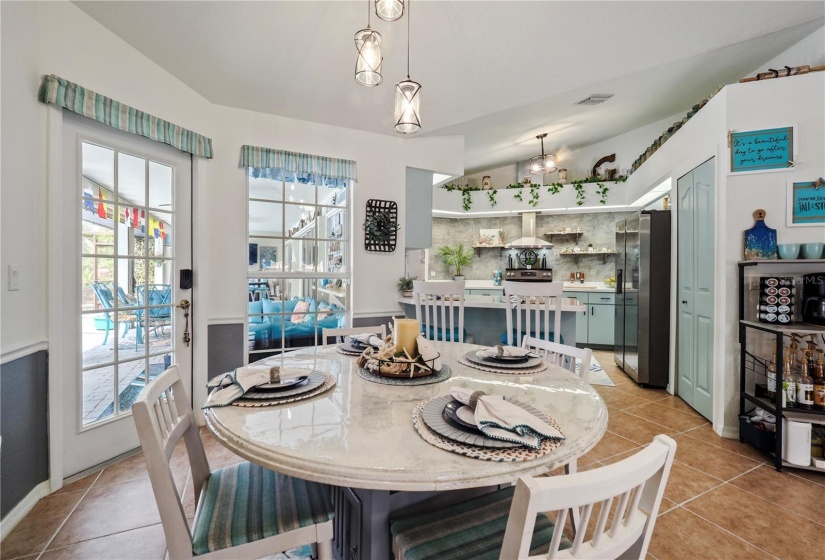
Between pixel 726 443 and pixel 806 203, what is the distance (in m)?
1.70

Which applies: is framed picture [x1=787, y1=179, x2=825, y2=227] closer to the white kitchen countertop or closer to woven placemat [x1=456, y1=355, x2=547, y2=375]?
woven placemat [x1=456, y1=355, x2=547, y2=375]

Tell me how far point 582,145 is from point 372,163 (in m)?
4.31

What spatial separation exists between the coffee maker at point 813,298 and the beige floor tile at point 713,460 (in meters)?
0.97

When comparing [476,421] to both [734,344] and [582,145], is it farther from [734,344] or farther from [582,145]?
[582,145]

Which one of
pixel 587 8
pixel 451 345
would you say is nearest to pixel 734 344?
pixel 451 345

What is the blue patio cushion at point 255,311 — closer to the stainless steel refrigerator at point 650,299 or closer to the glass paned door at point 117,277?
the glass paned door at point 117,277

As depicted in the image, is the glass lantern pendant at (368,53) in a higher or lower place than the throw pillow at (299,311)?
higher

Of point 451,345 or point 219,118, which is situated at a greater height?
point 219,118

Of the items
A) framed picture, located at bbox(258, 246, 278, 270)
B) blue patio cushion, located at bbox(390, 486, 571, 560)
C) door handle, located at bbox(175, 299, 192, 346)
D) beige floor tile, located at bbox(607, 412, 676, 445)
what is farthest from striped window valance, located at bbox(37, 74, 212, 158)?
beige floor tile, located at bbox(607, 412, 676, 445)

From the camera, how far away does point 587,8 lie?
2139 mm

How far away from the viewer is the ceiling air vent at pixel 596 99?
3805 mm

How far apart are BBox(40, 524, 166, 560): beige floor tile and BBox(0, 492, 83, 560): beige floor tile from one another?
0.35 feet

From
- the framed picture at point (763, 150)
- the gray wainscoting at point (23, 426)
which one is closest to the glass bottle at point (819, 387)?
the framed picture at point (763, 150)

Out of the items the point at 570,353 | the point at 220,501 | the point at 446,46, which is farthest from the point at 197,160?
the point at 570,353
